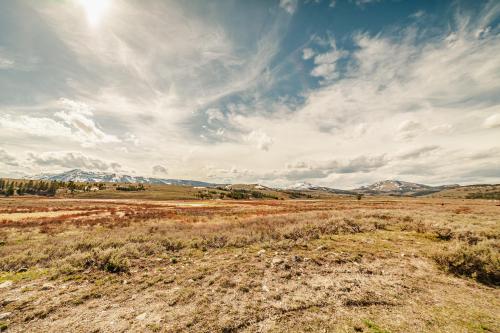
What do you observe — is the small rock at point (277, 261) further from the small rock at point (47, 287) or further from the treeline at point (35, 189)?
the treeline at point (35, 189)

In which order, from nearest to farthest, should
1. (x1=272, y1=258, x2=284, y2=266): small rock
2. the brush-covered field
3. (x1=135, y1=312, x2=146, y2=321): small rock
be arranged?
1. the brush-covered field
2. (x1=135, y1=312, x2=146, y2=321): small rock
3. (x1=272, y1=258, x2=284, y2=266): small rock

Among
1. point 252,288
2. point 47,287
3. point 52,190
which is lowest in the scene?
point 52,190

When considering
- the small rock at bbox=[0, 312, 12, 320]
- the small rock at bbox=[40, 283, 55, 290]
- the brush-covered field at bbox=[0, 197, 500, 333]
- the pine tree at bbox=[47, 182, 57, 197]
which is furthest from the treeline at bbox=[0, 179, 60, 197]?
Answer: the small rock at bbox=[0, 312, 12, 320]

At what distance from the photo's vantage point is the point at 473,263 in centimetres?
856

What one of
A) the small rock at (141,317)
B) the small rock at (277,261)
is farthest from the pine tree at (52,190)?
the small rock at (141,317)

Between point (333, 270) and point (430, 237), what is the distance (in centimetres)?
1128

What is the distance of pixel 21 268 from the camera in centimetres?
970

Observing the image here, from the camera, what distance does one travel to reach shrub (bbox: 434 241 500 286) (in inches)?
318

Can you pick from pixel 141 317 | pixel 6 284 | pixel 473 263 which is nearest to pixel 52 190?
pixel 6 284

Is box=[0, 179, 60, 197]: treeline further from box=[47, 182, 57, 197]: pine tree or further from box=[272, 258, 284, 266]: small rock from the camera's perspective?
box=[272, 258, 284, 266]: small rock

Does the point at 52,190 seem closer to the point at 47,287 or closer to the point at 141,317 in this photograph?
the point at 47,287

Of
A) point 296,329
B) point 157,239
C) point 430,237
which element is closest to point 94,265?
point 157,239

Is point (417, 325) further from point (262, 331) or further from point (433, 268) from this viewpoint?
point (433, 268)

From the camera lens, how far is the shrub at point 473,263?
807 centimetres
